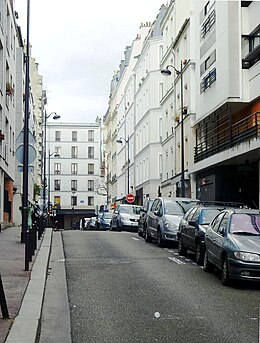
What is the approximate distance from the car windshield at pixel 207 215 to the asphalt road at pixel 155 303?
3.74ft

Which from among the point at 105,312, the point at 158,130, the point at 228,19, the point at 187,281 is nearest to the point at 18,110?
the point at 158,130

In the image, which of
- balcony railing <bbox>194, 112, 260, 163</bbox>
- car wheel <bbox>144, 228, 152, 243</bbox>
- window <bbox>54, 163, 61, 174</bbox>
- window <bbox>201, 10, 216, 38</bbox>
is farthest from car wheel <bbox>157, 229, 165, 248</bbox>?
window <bbox>54, 163, 61, 174</bbox>

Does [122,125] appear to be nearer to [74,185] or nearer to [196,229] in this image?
[74,185]

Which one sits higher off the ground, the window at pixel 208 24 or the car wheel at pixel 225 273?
the window at pixel 208 24

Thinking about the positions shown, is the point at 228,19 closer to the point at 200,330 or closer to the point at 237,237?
the point at 237,237

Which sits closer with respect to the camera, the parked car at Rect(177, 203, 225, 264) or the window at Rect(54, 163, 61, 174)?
the parked car at Rect(177, 203, 225, 264)

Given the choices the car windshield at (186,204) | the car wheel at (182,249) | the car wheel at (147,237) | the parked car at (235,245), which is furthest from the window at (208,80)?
the parked car at (235,245)

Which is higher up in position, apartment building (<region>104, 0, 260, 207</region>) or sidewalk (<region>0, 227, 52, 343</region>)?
apartment building (<region>104, 0, 260, 207</region>)

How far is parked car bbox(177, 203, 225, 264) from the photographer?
51.8ft

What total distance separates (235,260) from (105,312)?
3.35m

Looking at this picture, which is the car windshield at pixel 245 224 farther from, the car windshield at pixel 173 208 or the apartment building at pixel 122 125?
the apartment building at pixel 122 125

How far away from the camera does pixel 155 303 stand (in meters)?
9.99

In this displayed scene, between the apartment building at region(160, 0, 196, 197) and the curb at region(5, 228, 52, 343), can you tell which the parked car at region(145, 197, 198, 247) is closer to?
the curb at region(5, 228, 52, 343)

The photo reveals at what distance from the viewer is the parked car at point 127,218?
1369 inches
